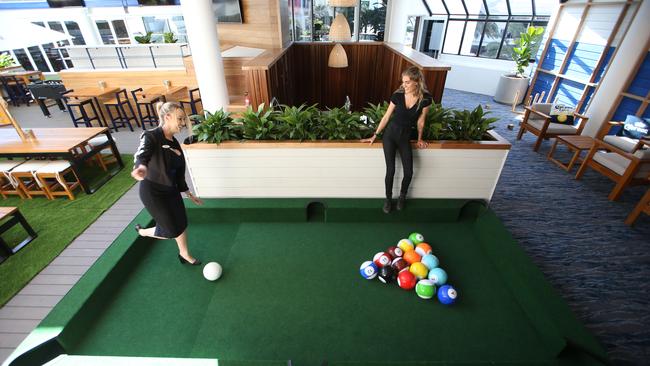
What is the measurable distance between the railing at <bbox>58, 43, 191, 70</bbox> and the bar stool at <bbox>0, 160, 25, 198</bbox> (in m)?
4.45

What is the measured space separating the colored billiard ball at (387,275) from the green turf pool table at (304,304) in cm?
6

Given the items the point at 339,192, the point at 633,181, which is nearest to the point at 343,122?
the point at 339,192

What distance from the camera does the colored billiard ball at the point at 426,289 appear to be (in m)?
2.22

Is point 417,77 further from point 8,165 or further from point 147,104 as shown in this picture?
point 147,104

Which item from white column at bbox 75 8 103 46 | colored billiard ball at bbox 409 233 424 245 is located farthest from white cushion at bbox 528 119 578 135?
white column at bbox 75 8 103 46

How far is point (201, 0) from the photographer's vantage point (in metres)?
3.60

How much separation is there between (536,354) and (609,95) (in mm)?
A: 5971

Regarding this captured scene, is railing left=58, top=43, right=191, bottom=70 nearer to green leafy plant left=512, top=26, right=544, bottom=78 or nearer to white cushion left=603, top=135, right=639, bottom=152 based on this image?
green leafy plant left=512, top=26, right=544, bottom=78

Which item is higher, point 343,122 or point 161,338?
point 343,122

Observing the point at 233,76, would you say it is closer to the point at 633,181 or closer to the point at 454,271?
the point at 454,271

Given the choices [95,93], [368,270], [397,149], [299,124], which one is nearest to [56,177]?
[95,93]

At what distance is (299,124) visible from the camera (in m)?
2.92

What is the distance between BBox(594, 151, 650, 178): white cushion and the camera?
3.81m

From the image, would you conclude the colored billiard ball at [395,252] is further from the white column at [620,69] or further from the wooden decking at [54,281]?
the white column at [620,69]
